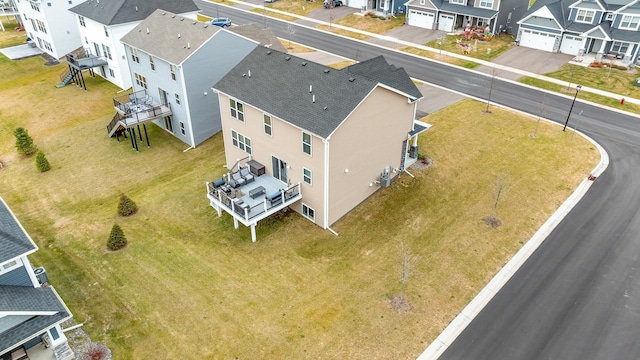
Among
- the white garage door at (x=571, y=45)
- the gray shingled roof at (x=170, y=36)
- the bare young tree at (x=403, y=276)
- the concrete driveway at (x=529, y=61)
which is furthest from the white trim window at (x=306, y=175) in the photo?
the white garage door at (x=571, y=45)

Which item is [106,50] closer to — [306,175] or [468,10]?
[306,175]

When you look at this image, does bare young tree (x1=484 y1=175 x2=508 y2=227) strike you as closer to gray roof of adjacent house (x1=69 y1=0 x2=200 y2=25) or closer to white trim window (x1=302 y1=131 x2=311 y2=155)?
white trim window (x1=302 y1=131 x2=311 y2=155)

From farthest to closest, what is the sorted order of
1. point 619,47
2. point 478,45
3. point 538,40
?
point 478,45 < point 538,40 < point 619,47

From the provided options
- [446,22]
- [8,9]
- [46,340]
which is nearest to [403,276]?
[46,340]

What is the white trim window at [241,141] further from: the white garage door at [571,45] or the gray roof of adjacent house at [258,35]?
the white garage door at [571,45]

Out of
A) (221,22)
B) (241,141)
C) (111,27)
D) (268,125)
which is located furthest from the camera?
(221,22)

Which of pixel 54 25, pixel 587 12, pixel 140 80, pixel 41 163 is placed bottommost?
pixel 41 163
